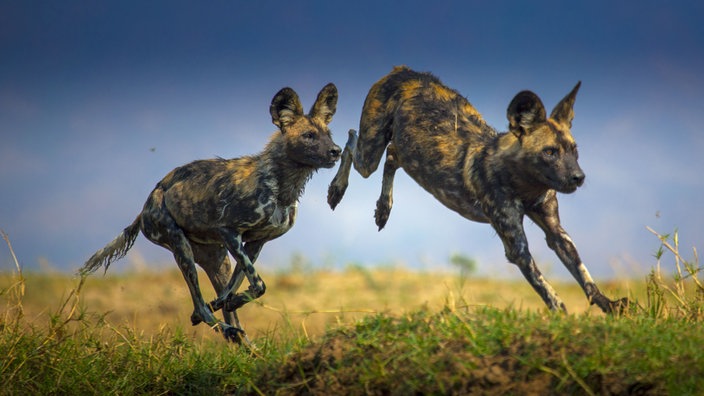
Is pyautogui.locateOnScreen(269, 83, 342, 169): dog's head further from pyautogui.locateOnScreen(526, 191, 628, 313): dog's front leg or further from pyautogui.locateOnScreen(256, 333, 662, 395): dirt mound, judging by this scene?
pyautogui.locateOnScreen(256, 333, 662, 395): dirt mound

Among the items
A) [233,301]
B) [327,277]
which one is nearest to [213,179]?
[233,301]

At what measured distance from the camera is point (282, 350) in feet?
18.7

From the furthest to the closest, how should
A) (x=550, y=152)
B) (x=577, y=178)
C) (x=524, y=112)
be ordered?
(x=524, y=112)
(x=550, y=152)
(x=577, y=178)

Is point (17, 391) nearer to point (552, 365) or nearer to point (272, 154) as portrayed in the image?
point (272, 154)

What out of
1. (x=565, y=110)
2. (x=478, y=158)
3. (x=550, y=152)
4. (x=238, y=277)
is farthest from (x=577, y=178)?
(x=238, y=277)

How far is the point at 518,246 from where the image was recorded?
6867mm

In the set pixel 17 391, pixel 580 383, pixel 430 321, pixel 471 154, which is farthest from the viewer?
pixel 471 154

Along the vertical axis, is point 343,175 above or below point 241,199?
above

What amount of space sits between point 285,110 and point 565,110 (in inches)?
93.1

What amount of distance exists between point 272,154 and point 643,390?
12.8 feet

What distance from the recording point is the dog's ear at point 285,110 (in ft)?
24.2

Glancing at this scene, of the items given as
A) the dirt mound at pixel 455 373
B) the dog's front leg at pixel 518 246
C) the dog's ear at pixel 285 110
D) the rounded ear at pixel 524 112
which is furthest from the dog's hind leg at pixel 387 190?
the dirt mound at pixel 455 373

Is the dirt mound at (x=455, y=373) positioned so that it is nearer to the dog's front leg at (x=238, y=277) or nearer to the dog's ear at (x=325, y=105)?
the dog's front leg at (x=238, y=277)

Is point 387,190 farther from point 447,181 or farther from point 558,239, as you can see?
point 558,239
